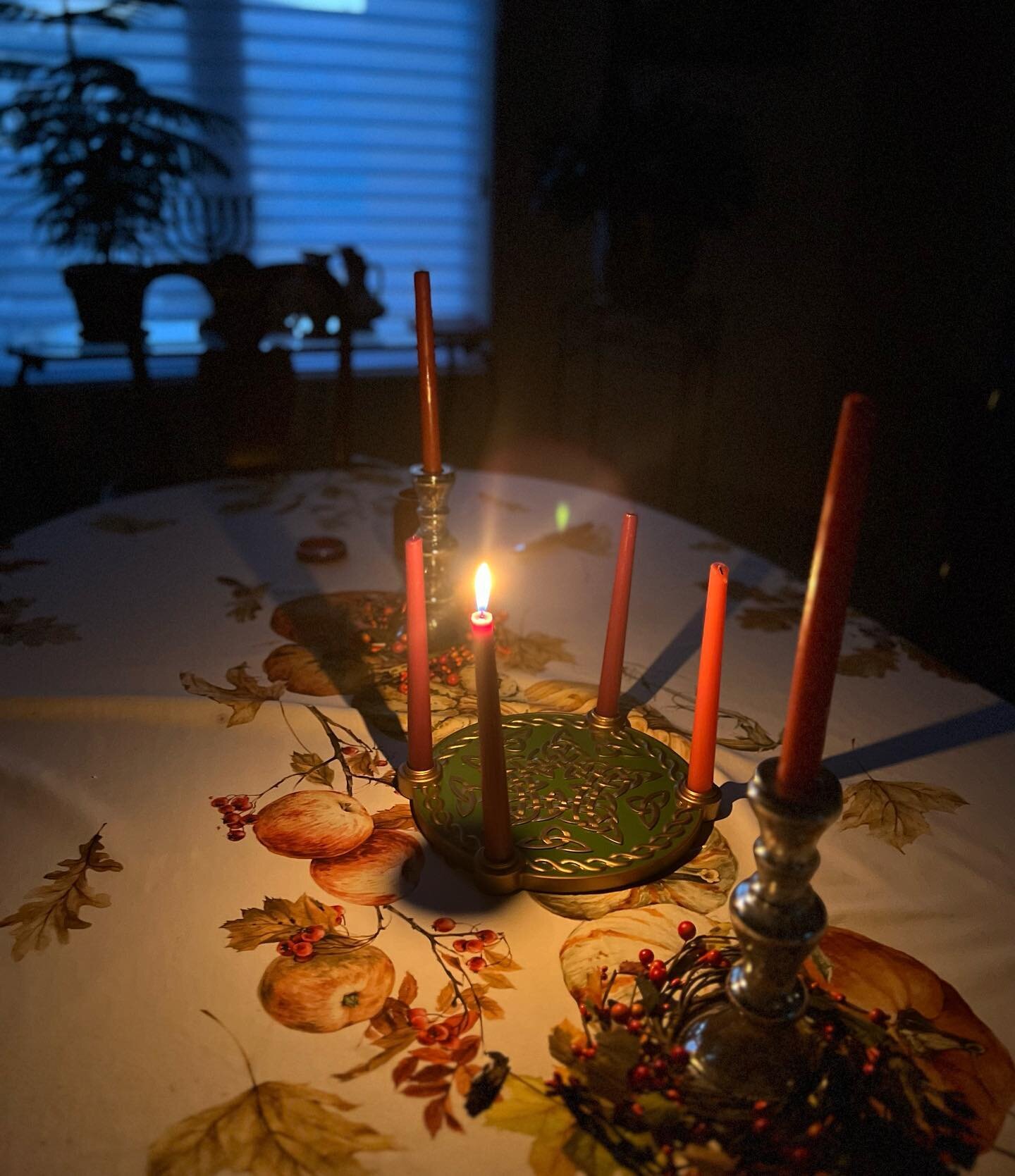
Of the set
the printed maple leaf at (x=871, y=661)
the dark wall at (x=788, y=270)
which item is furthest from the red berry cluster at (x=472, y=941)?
the dark wall at (x=788, y=270)

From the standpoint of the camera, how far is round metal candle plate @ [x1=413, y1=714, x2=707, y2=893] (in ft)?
1.88

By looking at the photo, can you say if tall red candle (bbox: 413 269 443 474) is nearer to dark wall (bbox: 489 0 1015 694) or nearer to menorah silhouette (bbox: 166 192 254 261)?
dark wall (bbox: 489 0 1015 694)

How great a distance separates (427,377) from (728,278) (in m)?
2.47

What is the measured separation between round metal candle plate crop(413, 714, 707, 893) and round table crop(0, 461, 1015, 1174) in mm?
21

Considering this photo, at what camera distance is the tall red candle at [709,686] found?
1.80ft

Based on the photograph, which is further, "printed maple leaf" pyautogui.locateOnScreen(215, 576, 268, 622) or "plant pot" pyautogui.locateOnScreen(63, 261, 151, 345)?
"plant pot" pyautogui.locateOnScreen(63, 261, 151, 345)

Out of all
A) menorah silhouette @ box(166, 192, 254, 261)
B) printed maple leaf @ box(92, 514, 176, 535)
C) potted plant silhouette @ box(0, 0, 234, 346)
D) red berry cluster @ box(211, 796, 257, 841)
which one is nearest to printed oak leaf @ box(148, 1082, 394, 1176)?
red berry cluster @ box(211, 796, 257, 841)

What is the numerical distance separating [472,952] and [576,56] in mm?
3172

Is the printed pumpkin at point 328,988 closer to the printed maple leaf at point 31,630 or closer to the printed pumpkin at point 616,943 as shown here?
the printed pumpkin at point 616,943

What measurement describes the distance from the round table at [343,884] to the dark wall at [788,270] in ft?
5.84

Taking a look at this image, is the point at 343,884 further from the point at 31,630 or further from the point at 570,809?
the point at 31,630

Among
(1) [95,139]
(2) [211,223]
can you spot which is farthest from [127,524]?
(2) [211,223]

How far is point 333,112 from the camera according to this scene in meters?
3.12

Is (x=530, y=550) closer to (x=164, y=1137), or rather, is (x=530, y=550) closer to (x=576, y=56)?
(x=164, y=1137)
